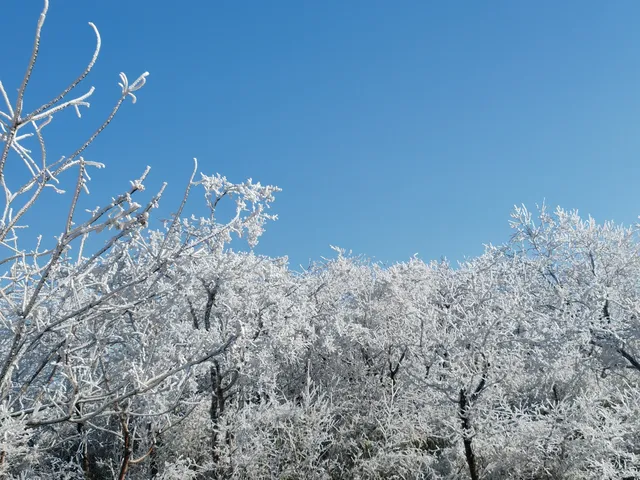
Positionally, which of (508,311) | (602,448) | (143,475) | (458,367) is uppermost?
(508,311)

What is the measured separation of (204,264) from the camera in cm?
1402

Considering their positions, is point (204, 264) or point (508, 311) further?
point (204, 264)

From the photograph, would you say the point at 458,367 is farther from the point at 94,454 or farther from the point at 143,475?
the point at 94,454

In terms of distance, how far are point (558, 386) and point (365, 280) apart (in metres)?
13.0

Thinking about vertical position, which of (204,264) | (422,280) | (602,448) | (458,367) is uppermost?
(422,280)

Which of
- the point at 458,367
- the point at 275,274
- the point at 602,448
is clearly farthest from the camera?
the point at 275,274

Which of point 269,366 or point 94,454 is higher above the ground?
point 269,366

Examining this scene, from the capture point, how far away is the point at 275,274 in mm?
15758

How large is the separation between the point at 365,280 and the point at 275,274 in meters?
13.3

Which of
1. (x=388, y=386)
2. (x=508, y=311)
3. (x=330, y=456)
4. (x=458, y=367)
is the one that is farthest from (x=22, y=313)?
(x=388, y=386)

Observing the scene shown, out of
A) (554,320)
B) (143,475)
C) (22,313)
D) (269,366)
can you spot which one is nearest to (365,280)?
(269,366)

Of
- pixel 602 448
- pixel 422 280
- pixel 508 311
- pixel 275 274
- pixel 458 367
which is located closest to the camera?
pixel 602 448

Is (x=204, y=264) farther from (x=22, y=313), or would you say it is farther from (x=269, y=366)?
(x=22, y=313)

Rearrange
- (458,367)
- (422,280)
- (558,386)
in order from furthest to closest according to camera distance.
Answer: (422,280)
(558,386)
(458,367)
